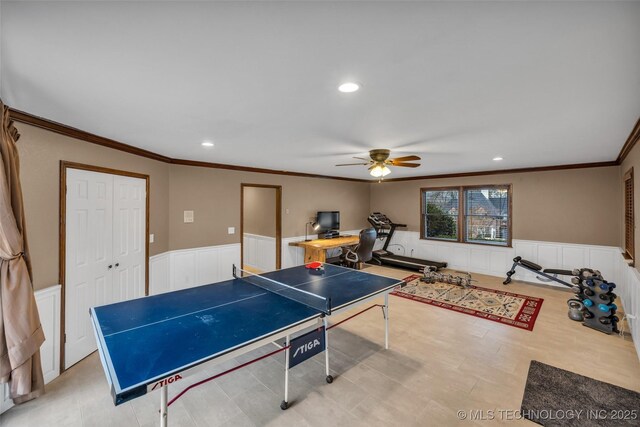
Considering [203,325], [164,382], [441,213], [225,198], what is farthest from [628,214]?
[225,198]

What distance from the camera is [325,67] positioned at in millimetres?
1528

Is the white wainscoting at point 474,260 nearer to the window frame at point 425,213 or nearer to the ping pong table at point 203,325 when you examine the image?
the window frame at point 425,213

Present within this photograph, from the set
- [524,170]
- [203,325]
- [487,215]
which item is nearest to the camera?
[203,325]

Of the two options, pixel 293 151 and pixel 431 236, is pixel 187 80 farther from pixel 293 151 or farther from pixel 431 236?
pixel 431 236

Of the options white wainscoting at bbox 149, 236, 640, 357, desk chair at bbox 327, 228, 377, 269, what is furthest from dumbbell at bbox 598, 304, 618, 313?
desk chair at bbox 327, 228, 377, 269

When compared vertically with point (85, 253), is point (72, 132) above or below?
above

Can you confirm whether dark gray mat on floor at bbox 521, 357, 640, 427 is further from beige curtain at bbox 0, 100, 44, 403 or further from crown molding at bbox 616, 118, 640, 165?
beige curtain at bbox 0, 100, 44, 403

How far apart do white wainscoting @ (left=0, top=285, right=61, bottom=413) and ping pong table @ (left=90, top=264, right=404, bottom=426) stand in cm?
81

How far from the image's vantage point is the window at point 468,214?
6215 mm

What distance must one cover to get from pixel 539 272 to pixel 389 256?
3.14 m

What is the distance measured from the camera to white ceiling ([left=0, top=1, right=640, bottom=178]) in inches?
43.9

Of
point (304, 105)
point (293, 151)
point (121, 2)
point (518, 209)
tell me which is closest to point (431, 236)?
point (518, 209)

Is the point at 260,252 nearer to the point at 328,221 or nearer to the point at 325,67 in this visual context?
the point at 328,221

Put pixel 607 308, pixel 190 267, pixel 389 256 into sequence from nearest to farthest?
pixel 607 308
pixel 190 267
pixel 389 256
